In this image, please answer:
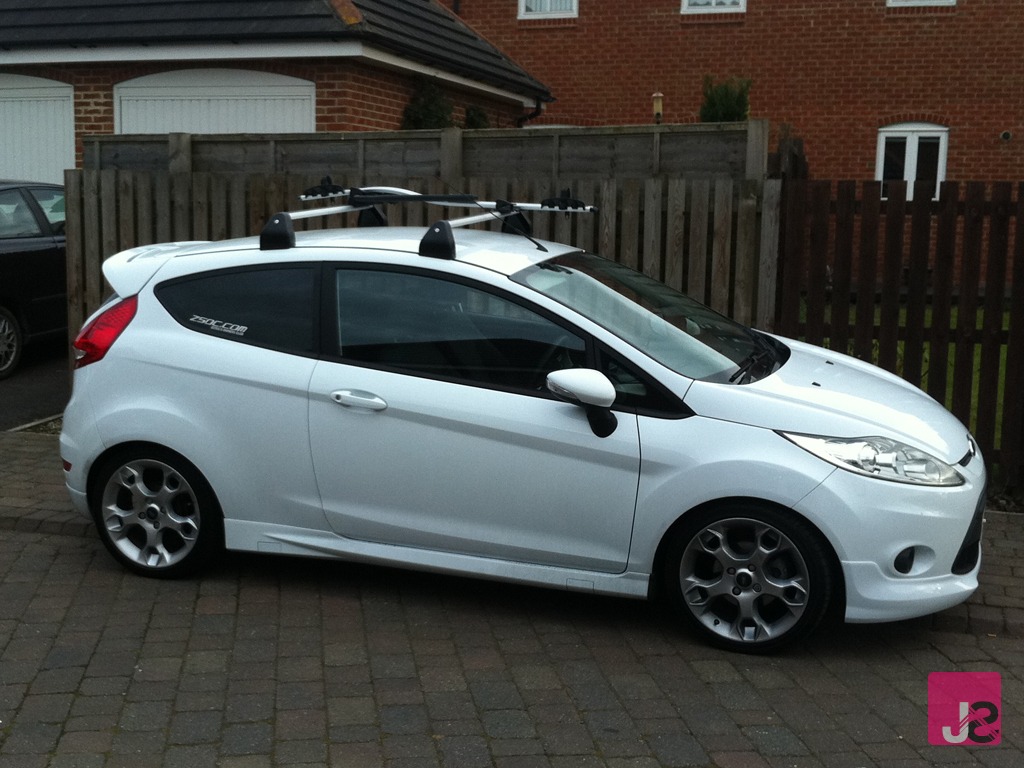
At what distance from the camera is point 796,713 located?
4.28 metres

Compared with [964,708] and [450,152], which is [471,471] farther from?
[450,152]

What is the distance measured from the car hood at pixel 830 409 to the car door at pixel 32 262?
286 inches

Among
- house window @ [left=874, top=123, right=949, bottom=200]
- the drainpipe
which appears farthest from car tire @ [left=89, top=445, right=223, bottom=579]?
house window @ [left=874, top=123, right=949, bottom=200]

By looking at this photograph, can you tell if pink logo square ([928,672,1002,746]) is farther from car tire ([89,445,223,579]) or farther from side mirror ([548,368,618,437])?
car tire ([89,445,223,579])

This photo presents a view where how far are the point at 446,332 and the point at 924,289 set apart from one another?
3.44 metres

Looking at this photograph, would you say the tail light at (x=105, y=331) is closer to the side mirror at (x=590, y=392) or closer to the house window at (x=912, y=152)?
the side mirror at (x=590, y=392)

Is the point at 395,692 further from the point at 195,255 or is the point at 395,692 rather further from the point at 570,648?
the point at 195,255

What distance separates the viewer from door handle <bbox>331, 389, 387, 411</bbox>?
504 cm

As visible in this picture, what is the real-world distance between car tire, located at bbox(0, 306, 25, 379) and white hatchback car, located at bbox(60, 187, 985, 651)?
4.87 m

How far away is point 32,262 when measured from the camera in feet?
34.4

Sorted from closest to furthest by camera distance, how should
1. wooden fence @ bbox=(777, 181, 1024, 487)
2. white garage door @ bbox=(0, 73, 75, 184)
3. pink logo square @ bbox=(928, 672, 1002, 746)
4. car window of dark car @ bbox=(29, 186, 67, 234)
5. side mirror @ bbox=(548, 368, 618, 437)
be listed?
pink logo square @ bbox=(928, 672, 1002, 746), side mirror @ bbox=(548, 368, 618, 437), wooden fence @ bbox=(777, 181, 1024, 487), car window of dark car @ bbox=(29, 186, 67, 234), white garage door @ bbox=(0, 73, 75, 184)

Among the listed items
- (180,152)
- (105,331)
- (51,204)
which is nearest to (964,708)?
(105,331)

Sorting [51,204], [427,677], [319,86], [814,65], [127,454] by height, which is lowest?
[427,677]

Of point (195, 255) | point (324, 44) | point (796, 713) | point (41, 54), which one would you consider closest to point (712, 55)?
point (324, 44)
